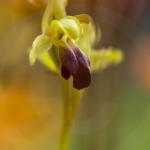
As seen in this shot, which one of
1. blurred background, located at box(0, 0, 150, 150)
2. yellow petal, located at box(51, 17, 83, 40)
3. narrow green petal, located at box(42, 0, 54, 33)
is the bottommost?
yellow petal, located at box(51, 17, 83, 40)

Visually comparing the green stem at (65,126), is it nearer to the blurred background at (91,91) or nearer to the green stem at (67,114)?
the green stem at (67,114)

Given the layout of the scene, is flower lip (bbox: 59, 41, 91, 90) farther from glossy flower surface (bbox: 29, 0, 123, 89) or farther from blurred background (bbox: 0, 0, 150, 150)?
blurred background (bbox: 0, 0, 150, 150)

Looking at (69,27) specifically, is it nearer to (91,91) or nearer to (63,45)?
(63,45)

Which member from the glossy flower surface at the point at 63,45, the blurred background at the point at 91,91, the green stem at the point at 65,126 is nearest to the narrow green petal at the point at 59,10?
the glossy flower surface at the point at 63,45

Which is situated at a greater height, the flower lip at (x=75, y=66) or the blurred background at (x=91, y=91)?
the blurred background at (x=91, y=91)

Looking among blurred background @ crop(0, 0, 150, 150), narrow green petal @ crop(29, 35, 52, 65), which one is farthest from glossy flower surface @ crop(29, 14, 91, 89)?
blurred background @ crop(0, 0, 150, 150)

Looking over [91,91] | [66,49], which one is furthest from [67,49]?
[91,91]

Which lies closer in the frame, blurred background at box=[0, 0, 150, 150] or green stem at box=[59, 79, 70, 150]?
green stem at box=[59, 79, 70, 150]

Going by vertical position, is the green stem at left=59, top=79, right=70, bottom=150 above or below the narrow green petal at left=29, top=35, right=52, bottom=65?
below

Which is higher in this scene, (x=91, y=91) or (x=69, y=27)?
(x=91, y=91)
